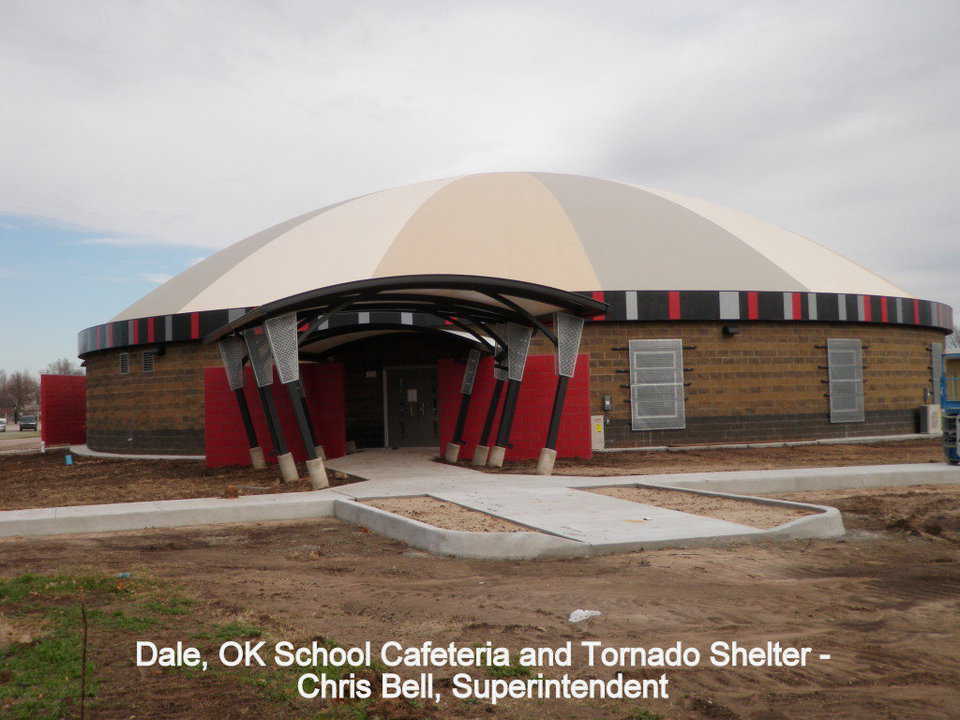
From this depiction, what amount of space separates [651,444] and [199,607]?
17.0 metres

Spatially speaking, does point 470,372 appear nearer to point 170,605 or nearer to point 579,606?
point 579,606

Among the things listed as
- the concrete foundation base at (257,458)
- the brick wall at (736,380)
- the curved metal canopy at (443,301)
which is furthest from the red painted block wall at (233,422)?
the brick wall at (736,380)

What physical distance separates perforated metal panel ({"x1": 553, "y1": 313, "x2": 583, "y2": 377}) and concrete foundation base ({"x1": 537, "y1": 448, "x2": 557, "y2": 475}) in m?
1.51

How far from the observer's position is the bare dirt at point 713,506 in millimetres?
11047

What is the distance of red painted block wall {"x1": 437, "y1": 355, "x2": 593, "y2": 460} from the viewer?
64.9 feet

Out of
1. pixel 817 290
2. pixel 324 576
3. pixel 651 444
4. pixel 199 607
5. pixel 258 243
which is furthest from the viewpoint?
pixel 258 243

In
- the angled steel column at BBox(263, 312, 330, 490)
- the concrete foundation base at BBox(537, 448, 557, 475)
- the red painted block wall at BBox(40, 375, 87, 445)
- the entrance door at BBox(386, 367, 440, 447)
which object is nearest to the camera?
the angled steel column at BBox(263, 312, 330, 490)

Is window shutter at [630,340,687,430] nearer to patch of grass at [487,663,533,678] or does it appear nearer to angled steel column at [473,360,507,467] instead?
angled steel column at [473,360,507,467]

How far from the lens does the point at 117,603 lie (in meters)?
7.04

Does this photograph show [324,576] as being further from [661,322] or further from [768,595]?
[661,322]

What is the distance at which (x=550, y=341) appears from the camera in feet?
69.3

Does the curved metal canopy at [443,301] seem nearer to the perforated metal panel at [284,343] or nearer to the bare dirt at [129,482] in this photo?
the perforated metal panel at [284,343]

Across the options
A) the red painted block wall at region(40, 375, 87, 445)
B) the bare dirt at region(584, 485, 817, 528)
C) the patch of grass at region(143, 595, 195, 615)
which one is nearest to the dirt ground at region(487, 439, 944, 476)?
the bare dirt at region(584, 485, 817, 528)

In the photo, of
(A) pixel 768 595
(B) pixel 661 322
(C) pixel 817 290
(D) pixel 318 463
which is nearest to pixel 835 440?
(C) pixel 817 290
